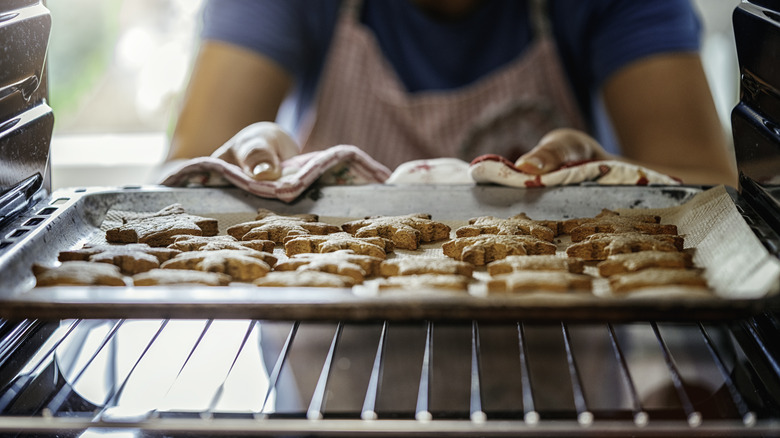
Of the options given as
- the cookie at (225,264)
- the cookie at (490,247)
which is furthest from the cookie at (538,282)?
the cookie at (225,264)

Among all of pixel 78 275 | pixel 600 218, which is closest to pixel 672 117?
pixel 600 218

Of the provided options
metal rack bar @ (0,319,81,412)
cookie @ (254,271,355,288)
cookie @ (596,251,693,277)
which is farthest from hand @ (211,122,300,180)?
cookie @ (596,251,693,277)

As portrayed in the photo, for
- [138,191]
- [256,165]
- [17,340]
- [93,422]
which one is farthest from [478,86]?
[93,422]

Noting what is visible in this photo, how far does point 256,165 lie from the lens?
150 cm

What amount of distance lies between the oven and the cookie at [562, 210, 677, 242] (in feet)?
0.23

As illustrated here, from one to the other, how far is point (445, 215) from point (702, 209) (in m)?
0.50

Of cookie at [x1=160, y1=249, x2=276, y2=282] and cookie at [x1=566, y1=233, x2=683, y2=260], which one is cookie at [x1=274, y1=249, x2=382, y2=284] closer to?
cookie at [x1=160, y1=249, x2=276, y2=282]

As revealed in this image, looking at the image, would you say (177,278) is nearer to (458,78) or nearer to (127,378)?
(127,378)

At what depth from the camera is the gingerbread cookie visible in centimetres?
129

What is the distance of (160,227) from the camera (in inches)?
51.0

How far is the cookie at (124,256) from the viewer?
1.09 meters

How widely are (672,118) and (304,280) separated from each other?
1.55 meters

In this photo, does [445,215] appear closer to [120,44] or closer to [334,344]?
[334,344]

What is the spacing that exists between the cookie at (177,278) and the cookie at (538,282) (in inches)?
15.9
